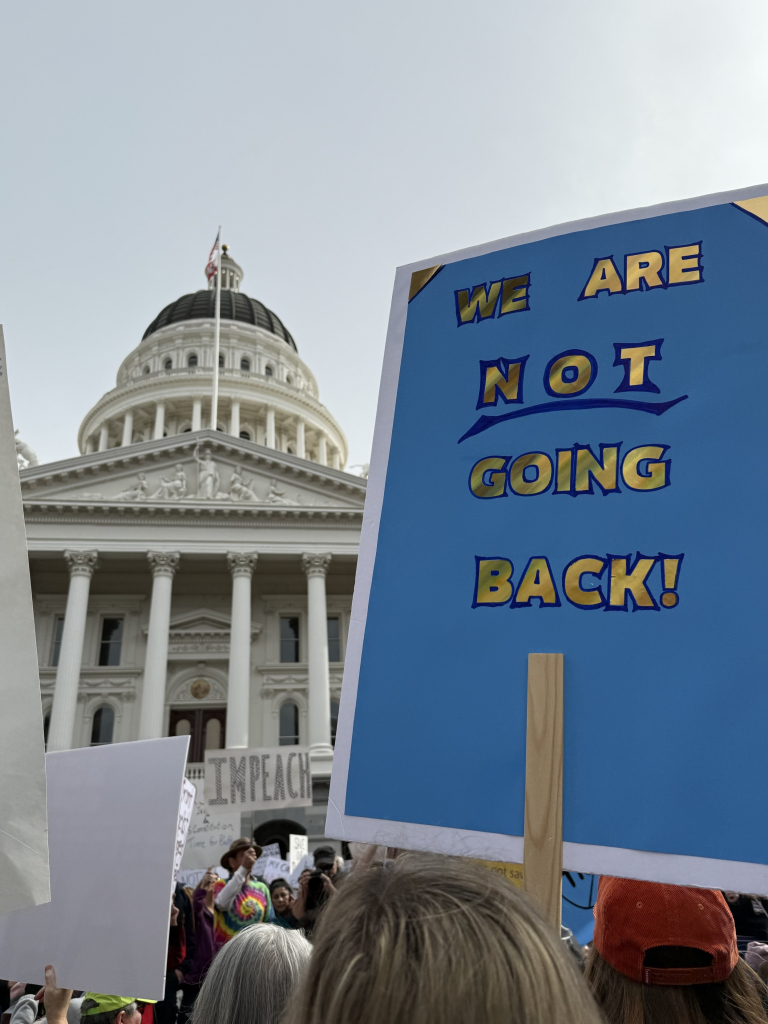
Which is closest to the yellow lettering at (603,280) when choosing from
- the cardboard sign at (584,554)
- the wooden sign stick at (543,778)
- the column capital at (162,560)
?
the cardboard sign at (584,554)

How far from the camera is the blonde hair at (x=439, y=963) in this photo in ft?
3.48

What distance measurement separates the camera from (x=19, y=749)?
6.59 feet

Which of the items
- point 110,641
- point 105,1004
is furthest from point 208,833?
point 110,641

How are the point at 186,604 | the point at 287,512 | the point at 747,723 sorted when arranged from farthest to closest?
1. the point at 186,604
2. the point at 287,512
3. the point at 747,723

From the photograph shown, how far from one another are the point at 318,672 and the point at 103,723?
371 inches

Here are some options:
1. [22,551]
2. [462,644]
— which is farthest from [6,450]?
[462,644]

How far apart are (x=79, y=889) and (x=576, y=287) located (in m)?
3.11

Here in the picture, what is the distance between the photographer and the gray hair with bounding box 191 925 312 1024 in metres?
2.33

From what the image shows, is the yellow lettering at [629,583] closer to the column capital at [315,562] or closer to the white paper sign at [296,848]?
the white paper sign at [296,848]

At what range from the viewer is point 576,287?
8.45ft

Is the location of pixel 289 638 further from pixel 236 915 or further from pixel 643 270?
pixel 643 270

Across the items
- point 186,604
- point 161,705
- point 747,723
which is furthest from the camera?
point 186,604

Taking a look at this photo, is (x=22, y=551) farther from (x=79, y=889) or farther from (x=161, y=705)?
(x=161, y=705)

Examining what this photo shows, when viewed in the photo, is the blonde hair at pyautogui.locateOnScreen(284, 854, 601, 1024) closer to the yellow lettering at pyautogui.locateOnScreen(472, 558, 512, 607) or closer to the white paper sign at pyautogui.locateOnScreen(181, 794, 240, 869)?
the yellow lettering at pyautogui.locateOnScreen(472, 558, 512, 607)
